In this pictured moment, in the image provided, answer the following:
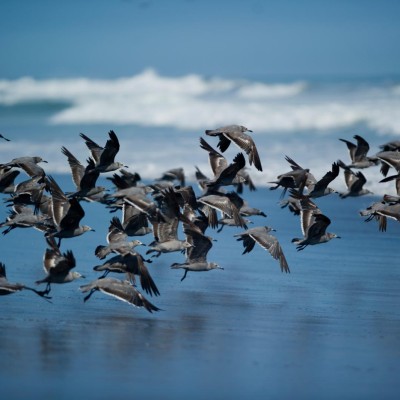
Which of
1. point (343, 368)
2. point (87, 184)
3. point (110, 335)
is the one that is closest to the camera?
point (343, 368)

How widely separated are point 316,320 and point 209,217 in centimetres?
361

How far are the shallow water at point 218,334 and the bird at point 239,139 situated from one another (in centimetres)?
148

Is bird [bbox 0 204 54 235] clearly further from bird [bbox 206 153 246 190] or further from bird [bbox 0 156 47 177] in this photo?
bird [bbox 206 153 246 190]

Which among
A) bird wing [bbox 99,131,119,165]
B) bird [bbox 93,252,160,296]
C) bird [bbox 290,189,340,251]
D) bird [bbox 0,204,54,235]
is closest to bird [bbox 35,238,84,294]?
bird [bbox 93,252,160,296]

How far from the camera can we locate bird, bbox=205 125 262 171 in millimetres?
12995

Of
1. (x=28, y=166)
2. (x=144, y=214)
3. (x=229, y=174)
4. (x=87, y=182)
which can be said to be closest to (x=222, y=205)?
(x=229, y=174)

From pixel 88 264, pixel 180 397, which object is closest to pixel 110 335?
pixel 180 397

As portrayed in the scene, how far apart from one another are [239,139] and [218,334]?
4072mm

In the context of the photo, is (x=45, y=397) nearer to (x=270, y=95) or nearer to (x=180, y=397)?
(x=180, y=397)

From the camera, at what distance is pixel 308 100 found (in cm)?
4659

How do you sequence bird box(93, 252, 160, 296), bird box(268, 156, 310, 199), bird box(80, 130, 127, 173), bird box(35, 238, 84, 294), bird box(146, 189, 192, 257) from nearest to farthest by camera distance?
bird box(35, 238, 84, 294) < bird box(93, 252, 160, 296) < bird box(146, 189, 192, 257) < bird box(80, 130, 127, 173) < bird box(268, 156, 310, 199)

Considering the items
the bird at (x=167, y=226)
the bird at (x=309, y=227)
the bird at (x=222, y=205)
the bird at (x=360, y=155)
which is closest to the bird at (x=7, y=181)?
the bird at (x=222, y=205)

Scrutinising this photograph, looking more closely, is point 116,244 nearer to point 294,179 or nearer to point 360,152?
point 294,179

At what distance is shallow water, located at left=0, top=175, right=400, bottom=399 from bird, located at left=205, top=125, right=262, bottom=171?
1.48 meters
